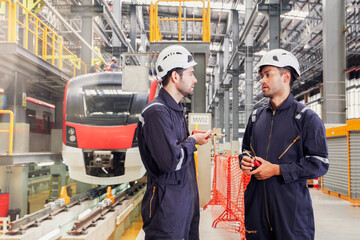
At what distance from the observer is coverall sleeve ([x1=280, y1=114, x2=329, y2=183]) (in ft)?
7.41

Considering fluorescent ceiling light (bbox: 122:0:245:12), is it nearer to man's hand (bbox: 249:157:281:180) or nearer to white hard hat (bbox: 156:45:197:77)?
white hard hat (bbox: 156:45:197:77)

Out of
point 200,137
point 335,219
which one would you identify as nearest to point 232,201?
point 335,219

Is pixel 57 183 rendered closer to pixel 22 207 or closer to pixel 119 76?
pixel 22 207

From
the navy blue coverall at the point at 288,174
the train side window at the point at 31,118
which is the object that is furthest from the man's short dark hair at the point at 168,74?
the train side window at the point at 31,118

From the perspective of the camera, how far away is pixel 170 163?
217 centimetres

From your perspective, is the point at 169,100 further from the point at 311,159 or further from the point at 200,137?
the point at 311,159

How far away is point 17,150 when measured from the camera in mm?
7254

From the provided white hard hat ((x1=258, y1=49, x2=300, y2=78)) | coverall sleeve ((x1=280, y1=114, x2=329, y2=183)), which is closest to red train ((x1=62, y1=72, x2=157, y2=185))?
white hard hat ((x1=258, y1=49, x2=300, y2=78))

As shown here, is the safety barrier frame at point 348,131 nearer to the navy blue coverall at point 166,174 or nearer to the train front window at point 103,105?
the train front window at point 103,105

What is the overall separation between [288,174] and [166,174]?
2.78 ft

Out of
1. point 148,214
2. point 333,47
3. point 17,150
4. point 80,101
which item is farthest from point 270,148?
point 333,47

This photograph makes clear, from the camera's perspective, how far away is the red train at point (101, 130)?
676cm

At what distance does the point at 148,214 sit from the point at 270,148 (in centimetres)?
101

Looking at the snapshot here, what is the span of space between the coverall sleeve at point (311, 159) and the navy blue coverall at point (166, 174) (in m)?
0.70
